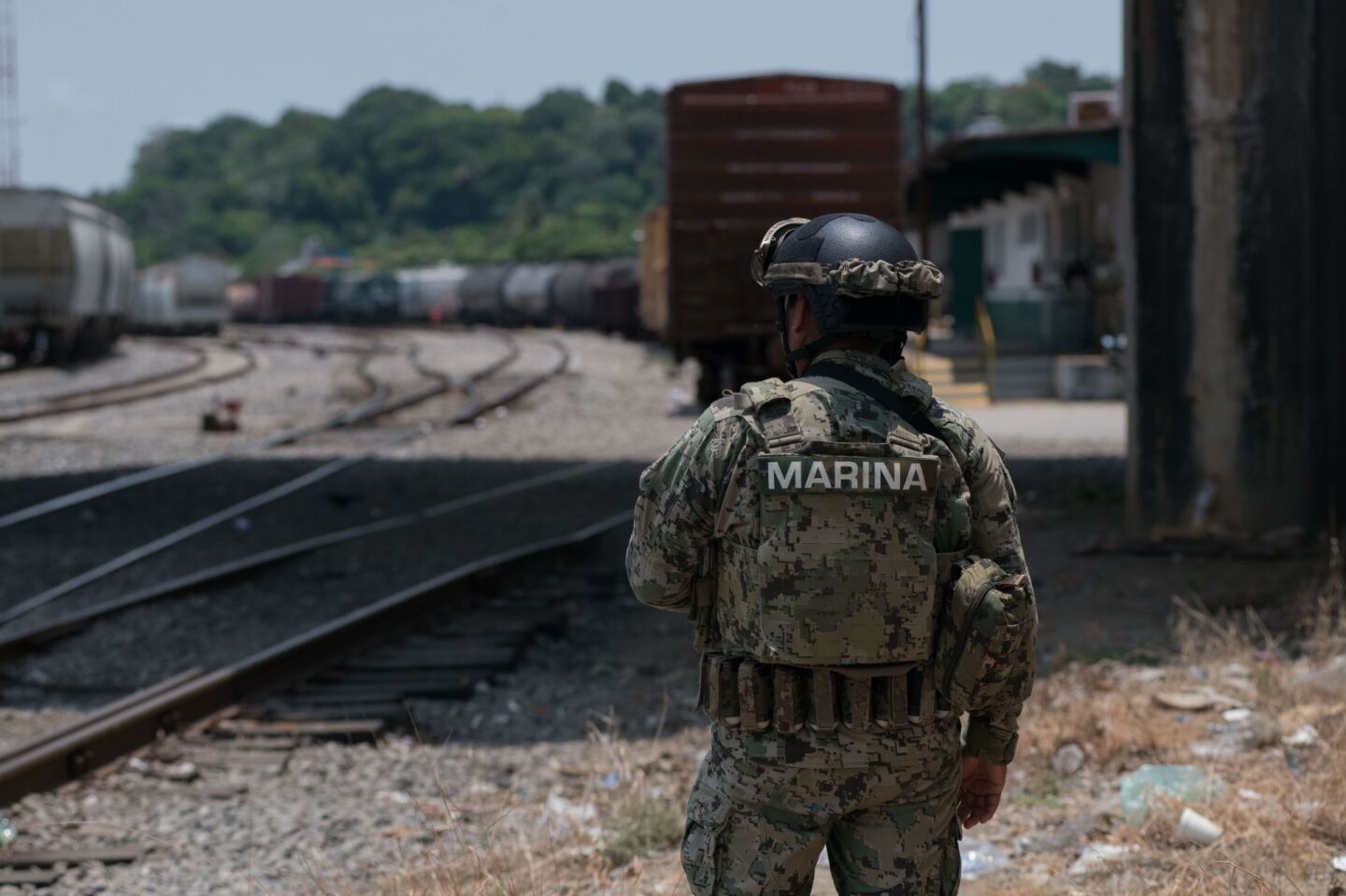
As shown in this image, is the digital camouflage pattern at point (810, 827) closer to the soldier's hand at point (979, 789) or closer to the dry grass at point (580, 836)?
the soldier's hand at point (979, 789)

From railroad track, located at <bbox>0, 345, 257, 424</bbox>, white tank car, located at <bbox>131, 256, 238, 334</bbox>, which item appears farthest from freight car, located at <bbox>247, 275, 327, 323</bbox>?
railroad track, located at <bbox>0, 345, 257, 424</bbox>

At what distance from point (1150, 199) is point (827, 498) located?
740cm

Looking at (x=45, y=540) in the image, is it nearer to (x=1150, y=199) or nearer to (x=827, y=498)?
(x=1150, y=199)

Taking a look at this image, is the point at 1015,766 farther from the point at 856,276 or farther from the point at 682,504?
the point at 856,276

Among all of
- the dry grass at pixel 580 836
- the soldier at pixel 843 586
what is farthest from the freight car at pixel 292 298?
the soldier at pixel 843 586

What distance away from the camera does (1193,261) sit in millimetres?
9406

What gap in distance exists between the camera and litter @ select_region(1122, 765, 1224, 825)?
4938 mm

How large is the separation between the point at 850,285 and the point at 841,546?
0.45 meters

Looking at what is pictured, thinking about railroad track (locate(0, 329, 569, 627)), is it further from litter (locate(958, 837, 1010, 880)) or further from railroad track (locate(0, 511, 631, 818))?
litter (locate(958, 837, 1010, 880))

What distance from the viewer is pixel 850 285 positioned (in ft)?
9.12

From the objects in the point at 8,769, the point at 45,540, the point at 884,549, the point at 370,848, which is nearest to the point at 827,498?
the point at 884,549

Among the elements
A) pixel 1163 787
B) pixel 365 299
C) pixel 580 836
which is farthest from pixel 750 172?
pixel 365 299

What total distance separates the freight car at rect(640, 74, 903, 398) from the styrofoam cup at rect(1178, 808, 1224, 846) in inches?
483

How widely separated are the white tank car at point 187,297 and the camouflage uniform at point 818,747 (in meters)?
52.9
